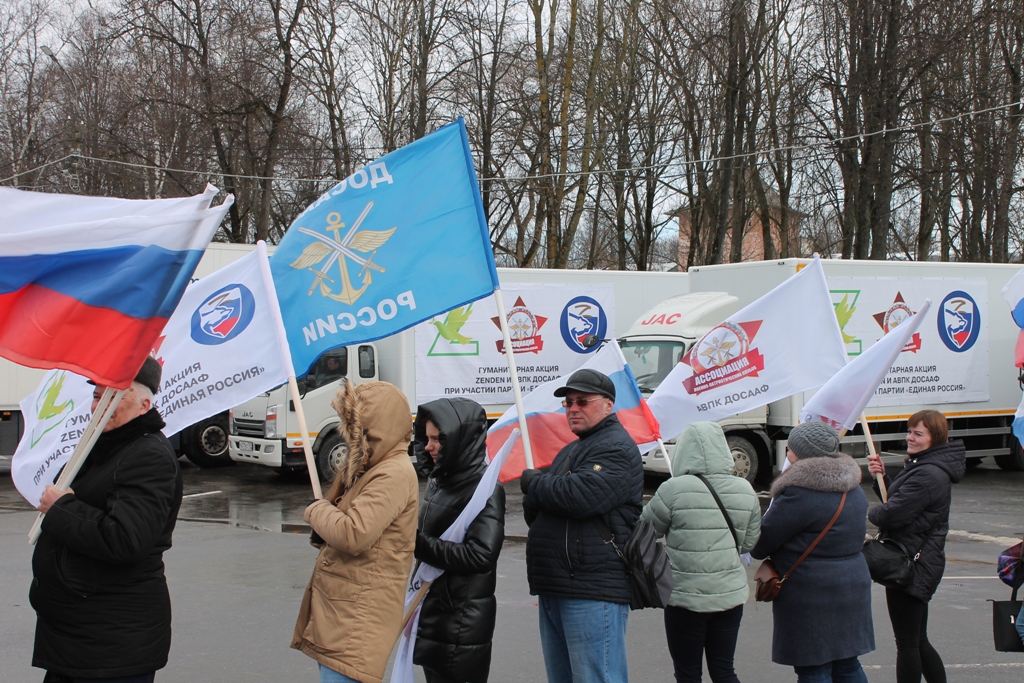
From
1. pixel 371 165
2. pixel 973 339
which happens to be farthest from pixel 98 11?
pixel 371 165

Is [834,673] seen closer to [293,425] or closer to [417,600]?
[417,600]

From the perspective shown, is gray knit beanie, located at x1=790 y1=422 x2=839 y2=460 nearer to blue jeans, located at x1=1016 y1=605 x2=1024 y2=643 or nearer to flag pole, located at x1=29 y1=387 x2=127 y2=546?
blue jeans, located at x1=1016 y1=605 x2=1024 y2=643

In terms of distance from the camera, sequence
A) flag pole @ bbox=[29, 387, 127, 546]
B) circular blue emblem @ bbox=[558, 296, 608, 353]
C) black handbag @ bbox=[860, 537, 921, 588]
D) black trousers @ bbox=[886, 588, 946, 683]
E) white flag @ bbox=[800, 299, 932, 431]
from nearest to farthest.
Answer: flag pole @ bbox=[29, 387, 127, 546] → black handbag @ bbox=[860, 537, 921, 588] → black trousers @ bbox=[886, 588, 946, 683] → white flag @ bbox=[800, 299, 932, 431] → circular blue emblem @ bbox=[558, 296, 608, 353]

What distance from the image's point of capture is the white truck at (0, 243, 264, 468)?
49.3ft

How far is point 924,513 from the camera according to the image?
4.95m

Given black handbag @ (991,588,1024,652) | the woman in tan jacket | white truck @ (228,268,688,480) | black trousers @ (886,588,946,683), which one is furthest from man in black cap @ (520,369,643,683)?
white truck @ (228,268,688,480)

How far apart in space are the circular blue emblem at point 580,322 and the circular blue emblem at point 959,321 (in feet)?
17.1

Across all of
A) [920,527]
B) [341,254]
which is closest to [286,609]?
[341,254]

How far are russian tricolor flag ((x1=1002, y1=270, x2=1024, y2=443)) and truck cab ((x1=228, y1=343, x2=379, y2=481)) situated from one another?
9.35 meters

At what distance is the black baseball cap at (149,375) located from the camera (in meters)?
3.61

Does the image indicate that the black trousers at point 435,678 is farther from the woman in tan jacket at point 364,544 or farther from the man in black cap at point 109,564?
the man in black cap at point 109,564

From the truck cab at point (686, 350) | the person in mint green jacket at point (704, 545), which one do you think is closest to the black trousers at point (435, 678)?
the person in mint green jacket at point (704, 545)

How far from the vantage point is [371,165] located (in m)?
4.69

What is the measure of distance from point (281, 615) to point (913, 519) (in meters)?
4.33
